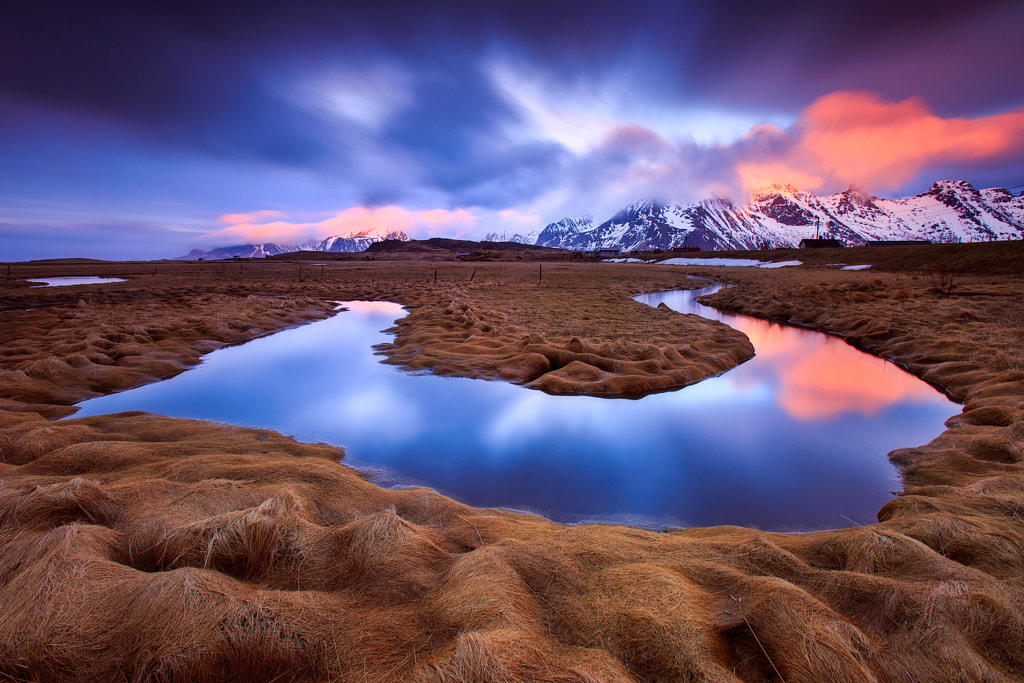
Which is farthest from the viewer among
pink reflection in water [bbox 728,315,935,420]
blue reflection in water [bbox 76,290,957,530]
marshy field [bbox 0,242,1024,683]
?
pink reflection in water [bbox 728,315,935,420]

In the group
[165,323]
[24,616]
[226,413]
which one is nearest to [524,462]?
[24,616]

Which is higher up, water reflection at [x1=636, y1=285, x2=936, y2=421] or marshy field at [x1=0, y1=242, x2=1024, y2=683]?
marshy field at [x1=0, y1=242, x2=1024, y2=683]

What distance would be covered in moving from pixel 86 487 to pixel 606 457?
6.99 meters

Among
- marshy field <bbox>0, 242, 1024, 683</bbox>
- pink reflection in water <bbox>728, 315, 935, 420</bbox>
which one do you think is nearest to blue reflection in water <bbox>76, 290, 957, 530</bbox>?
pink reflection in water <bbox>728, 315, 935, 420</bbox>

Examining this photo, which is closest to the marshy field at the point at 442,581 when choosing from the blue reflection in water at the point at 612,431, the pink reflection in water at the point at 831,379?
the blue reflection in water at the point at 612,431

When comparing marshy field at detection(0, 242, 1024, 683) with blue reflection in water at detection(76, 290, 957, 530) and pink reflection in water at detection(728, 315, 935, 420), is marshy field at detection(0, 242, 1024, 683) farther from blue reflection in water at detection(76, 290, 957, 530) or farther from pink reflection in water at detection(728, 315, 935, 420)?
pink reflection in water at detection(728, 315, 935, 420)

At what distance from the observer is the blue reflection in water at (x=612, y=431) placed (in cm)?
672

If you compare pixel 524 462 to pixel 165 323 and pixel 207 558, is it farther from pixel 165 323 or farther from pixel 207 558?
pixel 165 323

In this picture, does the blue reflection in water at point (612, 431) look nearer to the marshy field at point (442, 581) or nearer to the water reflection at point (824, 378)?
the water reflection at point (824, 378)

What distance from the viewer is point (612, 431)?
9328 millimetres

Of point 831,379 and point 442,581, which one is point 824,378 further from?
point 442,581

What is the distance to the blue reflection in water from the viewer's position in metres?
6.72

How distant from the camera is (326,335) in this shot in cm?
2014

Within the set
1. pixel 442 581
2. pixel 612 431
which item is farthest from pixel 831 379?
pixel 442 581
